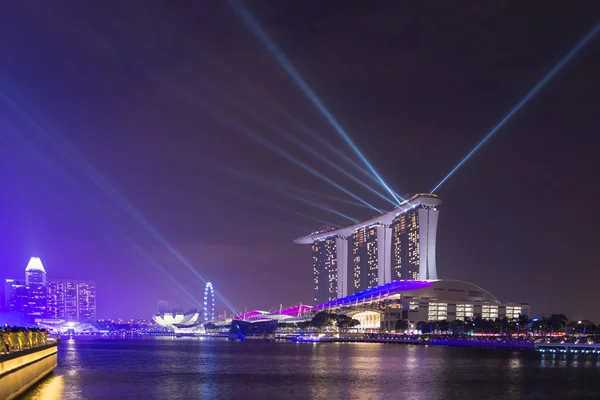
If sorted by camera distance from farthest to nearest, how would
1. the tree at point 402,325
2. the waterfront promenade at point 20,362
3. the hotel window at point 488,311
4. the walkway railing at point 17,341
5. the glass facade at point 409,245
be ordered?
the glass facade at point 409,245
the hotel window at point 488,311
the tree at point 402,325
the walkway railing at point 17,341
the waterfront promenade at point 20,362

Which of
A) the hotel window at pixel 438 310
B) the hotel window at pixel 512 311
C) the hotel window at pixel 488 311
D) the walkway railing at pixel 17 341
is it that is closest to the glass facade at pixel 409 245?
the hotel window at pixel 438 310

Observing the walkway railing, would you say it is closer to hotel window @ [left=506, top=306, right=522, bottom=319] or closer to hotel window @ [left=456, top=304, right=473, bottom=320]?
hotel window @ [left=456, top=304, right=473, bottom=320]

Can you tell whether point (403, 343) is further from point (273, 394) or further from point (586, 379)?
point (273, 394)

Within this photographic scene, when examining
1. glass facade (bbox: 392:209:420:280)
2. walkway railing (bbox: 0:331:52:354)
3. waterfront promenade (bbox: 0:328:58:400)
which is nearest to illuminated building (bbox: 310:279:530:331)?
glass facade (bbox: 392:209:420:280)

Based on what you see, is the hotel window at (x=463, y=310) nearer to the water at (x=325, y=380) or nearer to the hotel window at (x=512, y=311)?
→ the hotel window at (x=512, y=311)

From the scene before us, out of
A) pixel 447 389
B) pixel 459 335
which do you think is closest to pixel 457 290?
→ pixel 459 335

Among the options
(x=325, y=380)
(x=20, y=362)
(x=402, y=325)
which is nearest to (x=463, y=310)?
(x=402, y=325)
